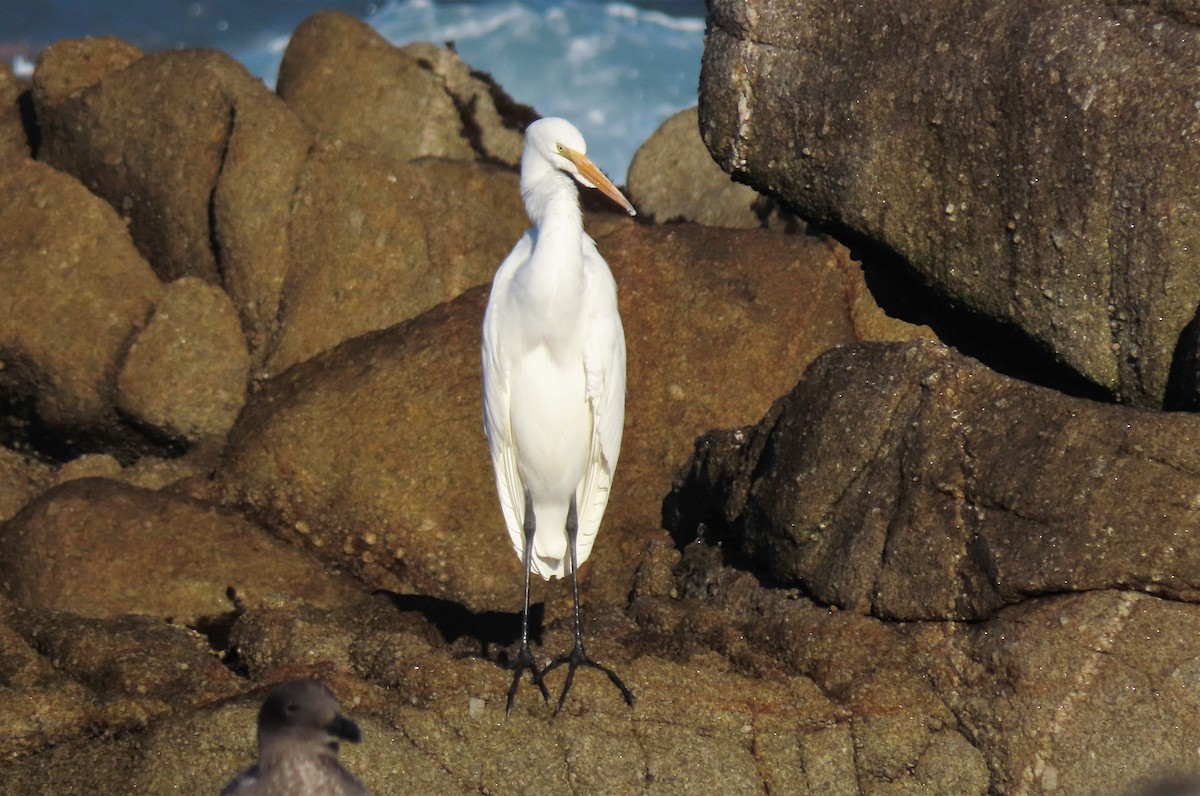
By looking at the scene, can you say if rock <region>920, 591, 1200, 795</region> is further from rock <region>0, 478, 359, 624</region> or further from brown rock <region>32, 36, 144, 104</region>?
brown rock <region>32, 36, 144, 104</region>

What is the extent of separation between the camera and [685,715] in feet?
17.9

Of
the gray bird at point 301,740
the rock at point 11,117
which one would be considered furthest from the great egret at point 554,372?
the rock at point 11,117

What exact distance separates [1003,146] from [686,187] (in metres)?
5.61

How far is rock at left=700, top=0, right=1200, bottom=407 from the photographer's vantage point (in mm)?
6031

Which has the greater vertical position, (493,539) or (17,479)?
(493,539)

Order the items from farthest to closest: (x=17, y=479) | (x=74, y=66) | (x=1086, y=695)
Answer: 1. (x=74, y=66)
2. (x=17, y=479)
3. (x=1086, y=695)

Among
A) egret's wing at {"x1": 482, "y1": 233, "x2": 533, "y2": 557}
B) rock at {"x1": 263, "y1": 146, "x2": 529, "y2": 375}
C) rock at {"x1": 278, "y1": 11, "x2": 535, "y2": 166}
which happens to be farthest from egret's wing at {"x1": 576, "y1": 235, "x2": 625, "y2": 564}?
rock at {"x1": 278, "y1": 11, "x2": 535, "y2": 166}

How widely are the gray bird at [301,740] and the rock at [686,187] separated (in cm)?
773

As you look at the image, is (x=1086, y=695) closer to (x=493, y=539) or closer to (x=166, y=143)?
(x=493, y=539)

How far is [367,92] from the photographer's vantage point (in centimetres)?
1194

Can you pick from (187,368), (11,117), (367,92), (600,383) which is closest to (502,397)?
(600,383)

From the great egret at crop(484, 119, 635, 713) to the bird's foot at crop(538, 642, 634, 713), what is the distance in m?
0.01

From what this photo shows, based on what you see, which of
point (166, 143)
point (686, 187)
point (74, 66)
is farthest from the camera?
point (686, 187)

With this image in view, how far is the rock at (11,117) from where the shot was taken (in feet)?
36.7
